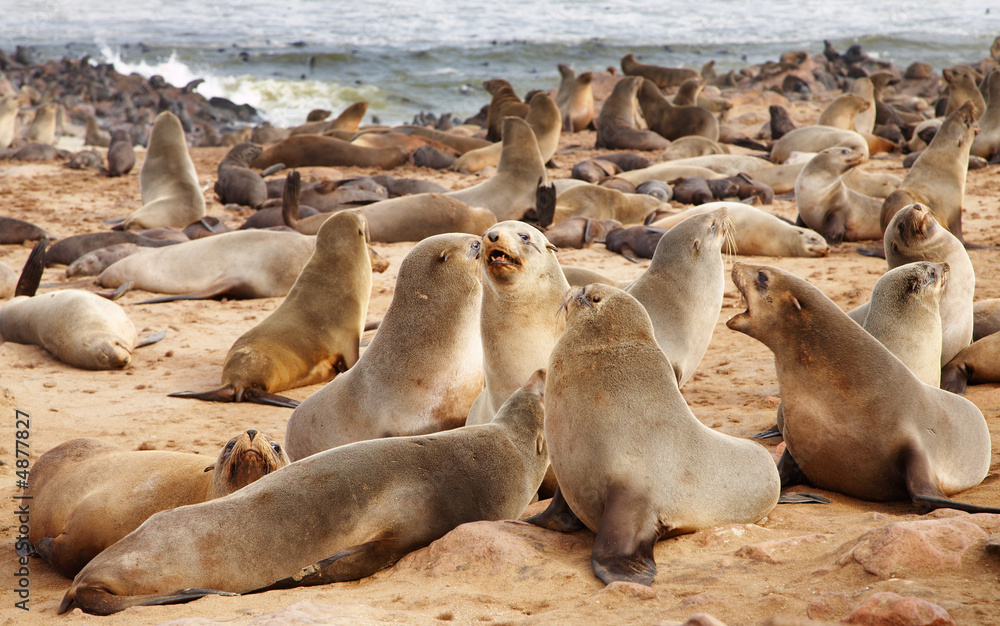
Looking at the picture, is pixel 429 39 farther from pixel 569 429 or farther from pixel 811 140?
pixel 569 429

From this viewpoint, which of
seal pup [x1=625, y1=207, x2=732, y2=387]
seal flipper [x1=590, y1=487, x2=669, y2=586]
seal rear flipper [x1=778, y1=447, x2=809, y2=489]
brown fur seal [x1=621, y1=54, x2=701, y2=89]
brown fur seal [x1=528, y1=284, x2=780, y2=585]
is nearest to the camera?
seal flipper [x1=590, y1=487, x2=669, y2=586]

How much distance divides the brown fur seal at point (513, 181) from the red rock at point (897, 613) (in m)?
8.34

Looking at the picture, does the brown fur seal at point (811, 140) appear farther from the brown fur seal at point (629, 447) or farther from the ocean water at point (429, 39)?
the ocean water at point (429, 39)

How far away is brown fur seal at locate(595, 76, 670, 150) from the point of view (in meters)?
15.6

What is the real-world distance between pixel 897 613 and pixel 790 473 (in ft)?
6.26

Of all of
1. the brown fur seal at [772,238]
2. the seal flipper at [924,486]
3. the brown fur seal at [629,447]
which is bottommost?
the brown fur seal at [772,238]

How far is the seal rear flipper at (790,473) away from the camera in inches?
148

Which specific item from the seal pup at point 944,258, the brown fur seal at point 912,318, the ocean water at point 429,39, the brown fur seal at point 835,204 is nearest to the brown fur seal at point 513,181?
the brown fur seal at point 835,204

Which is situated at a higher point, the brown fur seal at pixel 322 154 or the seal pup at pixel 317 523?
the seal pup at pixel 317 523

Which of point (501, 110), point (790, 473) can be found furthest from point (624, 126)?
point (790, 473)

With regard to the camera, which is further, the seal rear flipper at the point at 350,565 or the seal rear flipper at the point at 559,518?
the seal rear flipper at the point at 559,518

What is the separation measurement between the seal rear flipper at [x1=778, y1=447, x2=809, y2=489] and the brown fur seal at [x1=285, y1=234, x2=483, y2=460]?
58.8 inches

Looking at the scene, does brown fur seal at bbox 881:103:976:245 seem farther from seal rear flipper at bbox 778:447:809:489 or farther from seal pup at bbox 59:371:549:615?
seal pup at bbox 59:371:549:615

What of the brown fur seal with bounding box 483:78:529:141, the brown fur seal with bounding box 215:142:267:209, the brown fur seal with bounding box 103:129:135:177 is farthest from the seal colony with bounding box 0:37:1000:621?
the brown fur seal with bounding box 483:78:529:141
